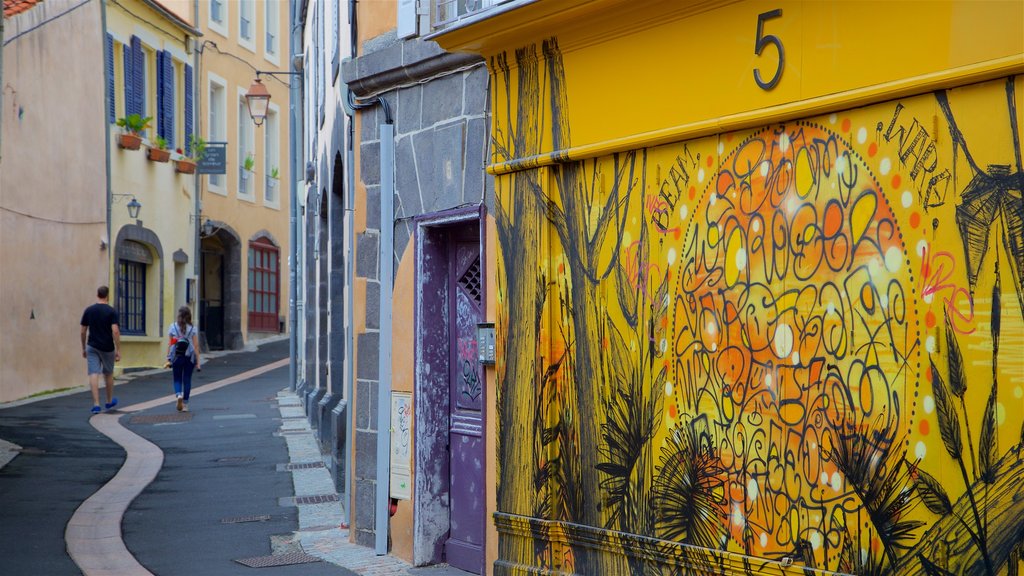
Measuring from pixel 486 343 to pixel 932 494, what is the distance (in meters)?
3.03

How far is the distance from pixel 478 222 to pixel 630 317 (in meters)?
1.79

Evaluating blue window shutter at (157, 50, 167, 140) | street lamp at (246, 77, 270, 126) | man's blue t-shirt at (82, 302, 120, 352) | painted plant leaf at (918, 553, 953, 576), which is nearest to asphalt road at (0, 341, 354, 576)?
man's blue t-shirt at (82, 302, 120, 352)

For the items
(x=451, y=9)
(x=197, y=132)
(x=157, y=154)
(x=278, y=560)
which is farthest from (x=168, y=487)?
(x=197, y=132)

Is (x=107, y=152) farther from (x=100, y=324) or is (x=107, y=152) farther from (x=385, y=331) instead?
(x=385, y=331)

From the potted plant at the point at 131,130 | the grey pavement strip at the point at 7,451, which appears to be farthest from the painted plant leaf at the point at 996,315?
the potted plant at the point at 131,130

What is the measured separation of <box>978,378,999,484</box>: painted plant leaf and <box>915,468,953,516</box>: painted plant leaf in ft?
0.62

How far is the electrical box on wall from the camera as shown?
696cm

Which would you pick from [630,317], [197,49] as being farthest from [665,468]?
Answer: [197,49]

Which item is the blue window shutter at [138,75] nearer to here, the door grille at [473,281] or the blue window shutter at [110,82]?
the blue window shutter at [110,82]

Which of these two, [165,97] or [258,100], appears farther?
[165,97]

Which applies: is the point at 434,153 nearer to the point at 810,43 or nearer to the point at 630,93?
the point at 630,93

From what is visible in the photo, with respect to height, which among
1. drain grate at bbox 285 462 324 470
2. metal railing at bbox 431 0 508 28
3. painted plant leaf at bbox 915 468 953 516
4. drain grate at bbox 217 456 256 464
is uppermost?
metal railing at bbox 431 0 508 28

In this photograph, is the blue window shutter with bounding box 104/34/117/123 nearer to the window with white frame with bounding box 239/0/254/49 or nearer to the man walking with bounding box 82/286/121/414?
the man walking with bounding box 82/286/121/414

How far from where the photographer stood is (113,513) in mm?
9781
